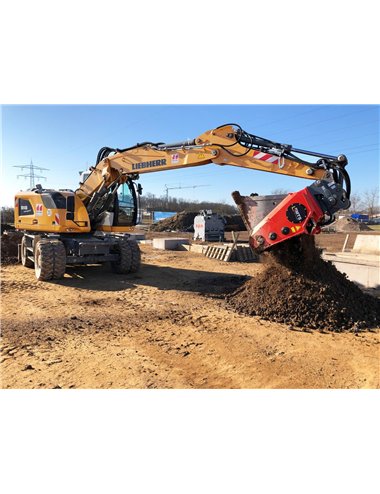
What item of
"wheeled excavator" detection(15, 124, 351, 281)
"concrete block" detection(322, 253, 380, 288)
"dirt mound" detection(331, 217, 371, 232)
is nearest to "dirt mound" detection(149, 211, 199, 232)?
"dirt mound" detection(331, 217, 371, 232)

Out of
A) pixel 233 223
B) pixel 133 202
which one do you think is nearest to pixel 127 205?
pixel 133 202

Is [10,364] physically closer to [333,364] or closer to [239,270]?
[333,364]

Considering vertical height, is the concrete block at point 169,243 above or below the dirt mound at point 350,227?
below

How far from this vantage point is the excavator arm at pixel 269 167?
5.37 meters

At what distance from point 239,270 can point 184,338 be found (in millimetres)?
6039

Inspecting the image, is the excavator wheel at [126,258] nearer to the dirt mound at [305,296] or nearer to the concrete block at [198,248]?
the dirt mound at [305,296]

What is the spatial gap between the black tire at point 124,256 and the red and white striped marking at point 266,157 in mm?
4849

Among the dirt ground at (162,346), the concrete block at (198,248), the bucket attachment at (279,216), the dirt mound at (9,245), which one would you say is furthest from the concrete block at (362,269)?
the dirt mound at (9,245)

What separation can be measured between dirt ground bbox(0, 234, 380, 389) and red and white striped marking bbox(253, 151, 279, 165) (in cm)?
275

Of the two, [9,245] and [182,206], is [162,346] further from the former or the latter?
[182,206]

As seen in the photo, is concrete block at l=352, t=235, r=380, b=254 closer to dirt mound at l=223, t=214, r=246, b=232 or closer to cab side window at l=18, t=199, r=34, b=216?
cab side window at l=18, t=199, r=34, b=216

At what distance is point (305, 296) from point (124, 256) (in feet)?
17.9

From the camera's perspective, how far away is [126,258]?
974cm

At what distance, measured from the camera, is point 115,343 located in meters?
4.84
